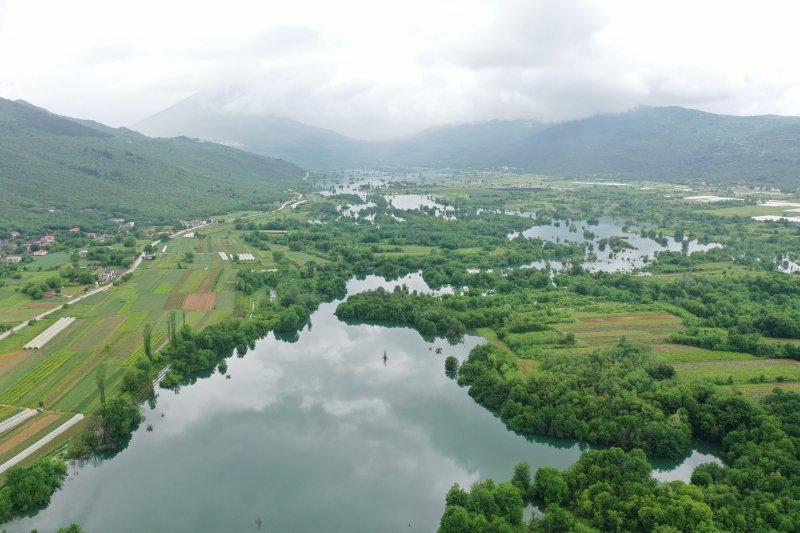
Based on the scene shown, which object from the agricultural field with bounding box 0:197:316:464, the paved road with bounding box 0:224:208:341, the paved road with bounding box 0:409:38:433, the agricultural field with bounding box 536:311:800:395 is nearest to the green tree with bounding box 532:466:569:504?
the agricultural field with bounding box 536:311:800:395

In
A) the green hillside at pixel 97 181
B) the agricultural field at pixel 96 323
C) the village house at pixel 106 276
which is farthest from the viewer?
the green hillside at pixel 97 181

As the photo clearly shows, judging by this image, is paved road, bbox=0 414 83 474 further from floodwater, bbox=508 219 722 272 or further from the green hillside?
the green hillside

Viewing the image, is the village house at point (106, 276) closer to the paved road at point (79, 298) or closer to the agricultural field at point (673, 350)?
the paved road at point (79, 298)

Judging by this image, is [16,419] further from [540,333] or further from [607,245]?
[607,245]

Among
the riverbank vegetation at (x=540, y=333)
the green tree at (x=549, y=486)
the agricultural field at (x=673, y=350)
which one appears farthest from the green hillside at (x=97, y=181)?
the green tree at (x=549, y=486)

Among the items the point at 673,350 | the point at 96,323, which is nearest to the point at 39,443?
the point at 96,323

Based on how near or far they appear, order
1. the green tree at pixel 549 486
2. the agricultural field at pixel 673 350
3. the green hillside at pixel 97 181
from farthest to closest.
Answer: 1. the green hillside at pixel 97 181
2. the agricultural field at pixel 673 350
3. the green tree at pixel 549 486

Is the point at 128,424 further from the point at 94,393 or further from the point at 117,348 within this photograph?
the point at 117,348

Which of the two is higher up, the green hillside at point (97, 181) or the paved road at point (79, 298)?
the green hillside at point (97, 181)
